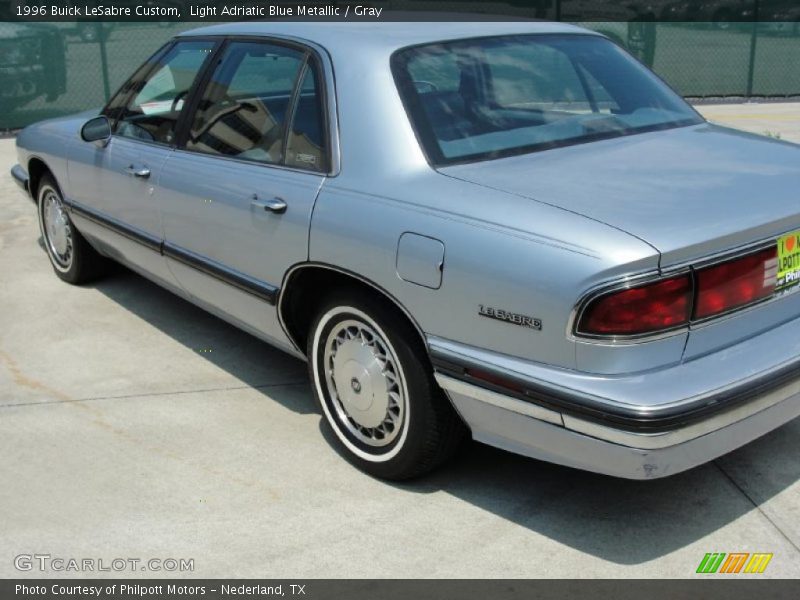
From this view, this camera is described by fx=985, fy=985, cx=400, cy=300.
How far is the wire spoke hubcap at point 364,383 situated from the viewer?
140 inches

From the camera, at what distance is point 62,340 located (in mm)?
5309

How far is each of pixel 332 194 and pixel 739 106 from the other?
12.9 meters

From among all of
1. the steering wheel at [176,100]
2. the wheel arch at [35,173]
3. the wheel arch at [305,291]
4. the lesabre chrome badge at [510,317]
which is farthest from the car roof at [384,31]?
the wheel arch at [35,173]

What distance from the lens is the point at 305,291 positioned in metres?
3.88

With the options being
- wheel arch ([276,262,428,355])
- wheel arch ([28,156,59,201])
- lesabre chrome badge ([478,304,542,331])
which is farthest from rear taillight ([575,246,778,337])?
wheel arch ([28,156,59,201])

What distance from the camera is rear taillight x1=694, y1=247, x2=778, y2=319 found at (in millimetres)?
2924

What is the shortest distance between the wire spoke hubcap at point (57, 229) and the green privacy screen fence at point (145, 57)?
24.2 ft

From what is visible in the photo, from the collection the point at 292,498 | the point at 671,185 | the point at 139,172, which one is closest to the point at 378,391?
the point at 292,498

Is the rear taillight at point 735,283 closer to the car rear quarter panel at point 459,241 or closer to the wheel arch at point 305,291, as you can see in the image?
the car rear quarter panel at point 459,241

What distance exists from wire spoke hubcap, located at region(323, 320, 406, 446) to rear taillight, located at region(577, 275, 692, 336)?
2.83ft

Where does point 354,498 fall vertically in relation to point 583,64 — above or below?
below
